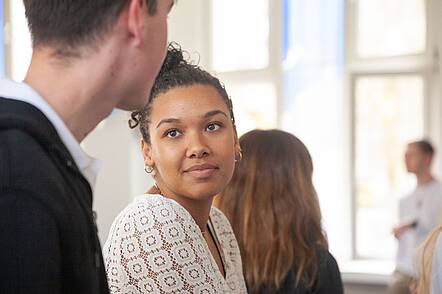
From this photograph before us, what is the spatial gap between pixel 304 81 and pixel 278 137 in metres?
3.10

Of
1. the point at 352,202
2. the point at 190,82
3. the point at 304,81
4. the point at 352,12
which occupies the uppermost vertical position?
the point at 352,12

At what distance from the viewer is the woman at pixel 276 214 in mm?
2014

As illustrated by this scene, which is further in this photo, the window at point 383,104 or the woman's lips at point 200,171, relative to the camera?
the window at point 383,104

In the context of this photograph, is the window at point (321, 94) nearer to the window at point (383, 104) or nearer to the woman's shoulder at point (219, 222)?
the window at point (383, 104)

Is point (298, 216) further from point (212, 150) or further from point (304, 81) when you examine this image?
→ point (304, 81)

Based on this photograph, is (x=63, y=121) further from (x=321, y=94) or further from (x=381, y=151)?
(x=381, y=151)

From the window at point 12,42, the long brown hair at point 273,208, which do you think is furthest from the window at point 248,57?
the long brown hair at point 273,208

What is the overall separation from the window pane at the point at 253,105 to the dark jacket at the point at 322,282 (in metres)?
3.36

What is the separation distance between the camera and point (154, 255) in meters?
1.19

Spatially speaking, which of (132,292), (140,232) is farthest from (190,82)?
(132,292)

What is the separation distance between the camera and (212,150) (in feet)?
4.38

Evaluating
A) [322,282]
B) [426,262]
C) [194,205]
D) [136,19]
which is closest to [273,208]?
[322,282]

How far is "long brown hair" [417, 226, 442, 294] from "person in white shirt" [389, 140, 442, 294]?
9.31ft

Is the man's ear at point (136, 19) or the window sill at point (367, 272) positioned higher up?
the man's ear at point (136, 19)
